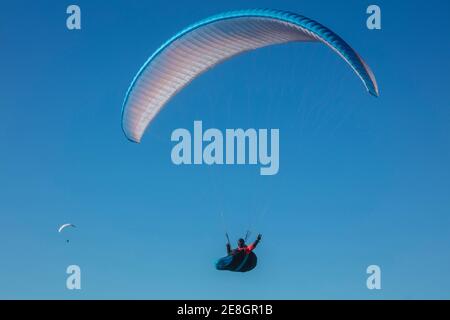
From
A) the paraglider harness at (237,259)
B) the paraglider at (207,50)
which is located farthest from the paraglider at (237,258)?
the paraglider at (207,50)

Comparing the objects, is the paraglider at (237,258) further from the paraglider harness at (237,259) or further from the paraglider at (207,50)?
the paraglider at (207,50)

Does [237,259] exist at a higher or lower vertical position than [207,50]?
lower

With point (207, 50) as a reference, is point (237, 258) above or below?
below

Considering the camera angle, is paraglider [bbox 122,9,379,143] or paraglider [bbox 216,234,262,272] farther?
paraglider [bbox 216,234,262,272]

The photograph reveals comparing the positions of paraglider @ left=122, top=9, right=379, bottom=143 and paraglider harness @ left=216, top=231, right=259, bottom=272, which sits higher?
paraglider @ left=122, top=9, right=379, bottom=143

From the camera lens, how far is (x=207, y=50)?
13234mm

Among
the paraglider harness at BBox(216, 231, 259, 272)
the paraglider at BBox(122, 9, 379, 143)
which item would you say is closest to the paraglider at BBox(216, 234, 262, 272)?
the paraglider harness at BBox(216, 231, 259, 272)

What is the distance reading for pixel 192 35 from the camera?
41.6 ft

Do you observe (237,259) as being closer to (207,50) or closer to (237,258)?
(237,258)

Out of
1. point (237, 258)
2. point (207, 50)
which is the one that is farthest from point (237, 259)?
point (207, 50)

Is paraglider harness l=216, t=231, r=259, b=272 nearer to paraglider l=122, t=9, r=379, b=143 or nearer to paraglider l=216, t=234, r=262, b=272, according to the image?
paraglider l=216, t=234, r=262, b=272

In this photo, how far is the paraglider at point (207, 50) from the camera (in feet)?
38.2

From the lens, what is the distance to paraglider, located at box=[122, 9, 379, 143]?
1166 centimetres
